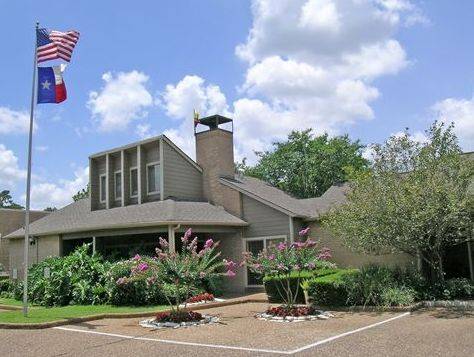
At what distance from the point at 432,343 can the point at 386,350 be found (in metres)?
1.09

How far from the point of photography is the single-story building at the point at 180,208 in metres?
20.5

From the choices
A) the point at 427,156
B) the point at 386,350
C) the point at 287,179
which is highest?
the point at 287,179

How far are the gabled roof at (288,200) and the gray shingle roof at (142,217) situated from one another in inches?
49.2

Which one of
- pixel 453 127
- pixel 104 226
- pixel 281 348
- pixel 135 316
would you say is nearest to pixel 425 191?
pixel 453 127

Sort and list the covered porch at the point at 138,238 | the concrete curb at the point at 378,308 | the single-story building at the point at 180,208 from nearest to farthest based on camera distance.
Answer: the concrete curb at the point at 378,308 < the covered porch at the point at 138,238 < the single-story building at the point at 180,208

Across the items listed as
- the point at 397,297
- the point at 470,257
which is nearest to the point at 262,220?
the point at 470,257

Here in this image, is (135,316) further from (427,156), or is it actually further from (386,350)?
(427,156)

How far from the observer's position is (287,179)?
4125 cm

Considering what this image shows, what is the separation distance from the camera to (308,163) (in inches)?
1581

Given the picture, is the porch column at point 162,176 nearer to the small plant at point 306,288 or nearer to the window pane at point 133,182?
the window pane at point 133,182

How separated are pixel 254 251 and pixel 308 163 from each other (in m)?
19.7

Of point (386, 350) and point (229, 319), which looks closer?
point (386, 350)

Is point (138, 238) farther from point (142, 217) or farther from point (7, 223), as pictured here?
point (7, 223)

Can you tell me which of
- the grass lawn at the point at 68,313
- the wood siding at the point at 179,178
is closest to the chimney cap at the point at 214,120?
the wood siding at the point at 179,178
